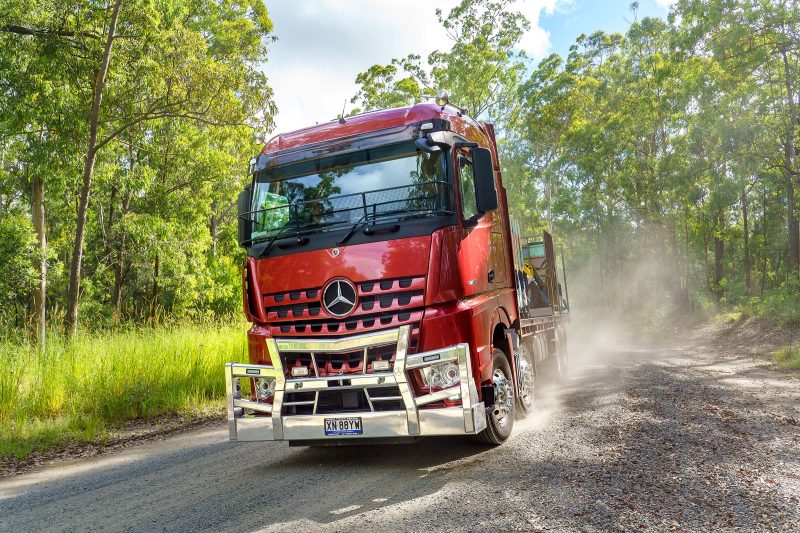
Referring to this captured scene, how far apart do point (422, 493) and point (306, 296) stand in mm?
1960

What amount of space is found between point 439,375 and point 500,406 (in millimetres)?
1246

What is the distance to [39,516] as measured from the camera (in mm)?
4875

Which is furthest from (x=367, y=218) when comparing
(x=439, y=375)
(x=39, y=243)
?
(x=39, y=243)

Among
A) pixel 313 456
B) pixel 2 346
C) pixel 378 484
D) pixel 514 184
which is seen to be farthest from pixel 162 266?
pixel 514 184

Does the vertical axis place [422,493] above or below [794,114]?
below

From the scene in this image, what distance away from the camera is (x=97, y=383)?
9.10m

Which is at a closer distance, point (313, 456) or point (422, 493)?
point (422, 493)

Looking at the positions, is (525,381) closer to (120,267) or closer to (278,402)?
(278,402)

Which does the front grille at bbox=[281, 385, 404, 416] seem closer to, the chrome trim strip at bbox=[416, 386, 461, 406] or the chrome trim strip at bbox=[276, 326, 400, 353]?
the chrome trim strip at bbox=[416, 386, 461, 406]

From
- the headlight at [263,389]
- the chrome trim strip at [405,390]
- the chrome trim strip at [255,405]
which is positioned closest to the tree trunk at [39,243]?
the chrome trim strip at [255,405]

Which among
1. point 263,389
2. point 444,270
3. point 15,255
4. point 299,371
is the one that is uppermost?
point 15,255

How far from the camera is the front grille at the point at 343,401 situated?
201 inches

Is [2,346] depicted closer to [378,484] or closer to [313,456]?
[313,456]

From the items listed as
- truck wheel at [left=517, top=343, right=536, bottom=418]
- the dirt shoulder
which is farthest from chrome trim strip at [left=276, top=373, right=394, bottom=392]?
the dirt shoulder
